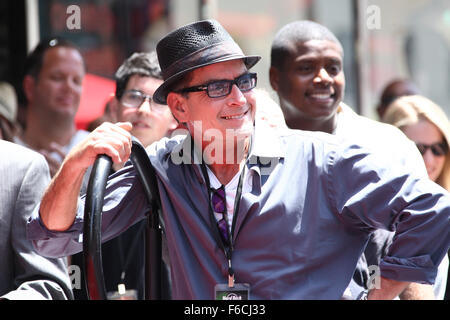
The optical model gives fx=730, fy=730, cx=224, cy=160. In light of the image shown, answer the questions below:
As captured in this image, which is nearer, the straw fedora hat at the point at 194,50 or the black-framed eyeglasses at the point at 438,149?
the straw fedora hat at the point at 194,50

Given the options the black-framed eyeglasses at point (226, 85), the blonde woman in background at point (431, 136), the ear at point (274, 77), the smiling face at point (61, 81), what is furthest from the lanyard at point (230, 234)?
the smiling face at point (61, 81)

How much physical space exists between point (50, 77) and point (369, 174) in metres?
2.97

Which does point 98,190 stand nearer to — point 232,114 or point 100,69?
point 232,114

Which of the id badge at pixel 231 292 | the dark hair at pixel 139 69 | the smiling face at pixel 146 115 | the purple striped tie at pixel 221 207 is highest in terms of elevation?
the dark hair at pixel 139 69

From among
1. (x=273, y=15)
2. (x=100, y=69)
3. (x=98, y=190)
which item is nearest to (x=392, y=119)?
(x=98, y=190)

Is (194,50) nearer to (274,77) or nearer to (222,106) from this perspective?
(222,106)

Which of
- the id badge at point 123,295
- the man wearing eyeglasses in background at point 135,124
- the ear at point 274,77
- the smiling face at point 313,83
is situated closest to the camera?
the id badge at point 123,295

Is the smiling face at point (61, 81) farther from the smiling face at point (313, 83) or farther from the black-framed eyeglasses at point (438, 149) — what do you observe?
the black-framed eyeglasses at point (438, 149)

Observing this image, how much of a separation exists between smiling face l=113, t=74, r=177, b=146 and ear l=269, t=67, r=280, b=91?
0.62 meters

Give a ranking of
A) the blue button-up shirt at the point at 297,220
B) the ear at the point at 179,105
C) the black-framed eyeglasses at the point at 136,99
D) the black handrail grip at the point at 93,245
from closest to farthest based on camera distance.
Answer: the black handrail grip at the point at 93,245, the blue button-up shirt at the point at 297,220, the ear at the point at 179,105, the black-framed eyeglasses at the point at 136,99

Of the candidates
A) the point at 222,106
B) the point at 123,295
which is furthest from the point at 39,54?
the point at 222,106

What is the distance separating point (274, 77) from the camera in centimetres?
415

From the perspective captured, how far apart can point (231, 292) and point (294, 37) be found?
189 centimetres

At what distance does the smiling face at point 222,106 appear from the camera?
8.95ft
